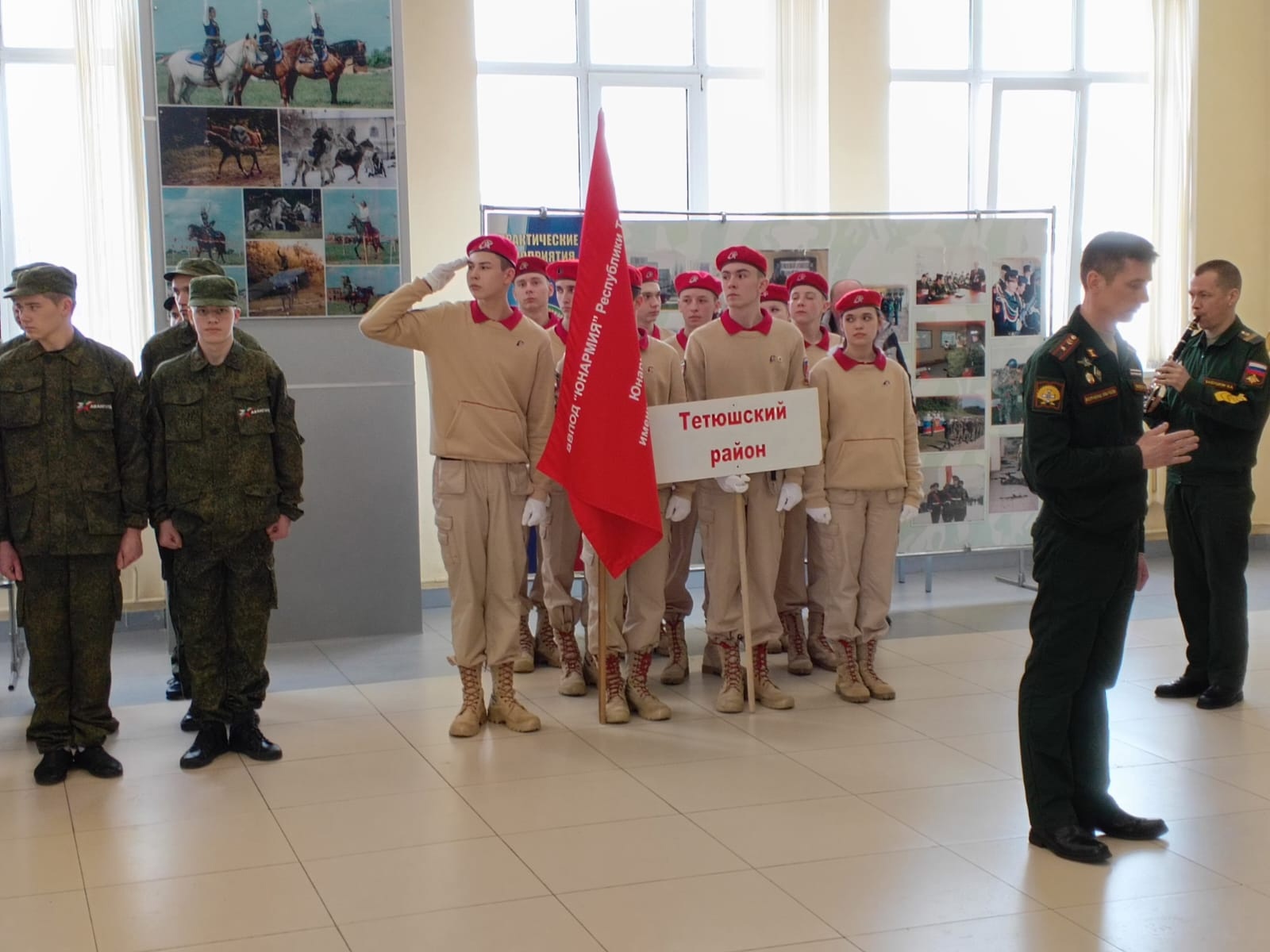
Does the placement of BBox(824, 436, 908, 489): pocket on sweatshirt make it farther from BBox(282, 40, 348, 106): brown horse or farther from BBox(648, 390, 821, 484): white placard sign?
BBox(282, 40, 348, 106): brown horse

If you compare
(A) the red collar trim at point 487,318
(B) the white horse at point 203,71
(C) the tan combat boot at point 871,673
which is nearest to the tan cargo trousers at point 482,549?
(A) the red collar trim at point 487,318

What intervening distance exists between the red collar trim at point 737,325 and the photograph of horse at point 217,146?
2392 millimetres

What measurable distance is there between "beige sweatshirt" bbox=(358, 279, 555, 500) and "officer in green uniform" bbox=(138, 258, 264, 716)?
580mm

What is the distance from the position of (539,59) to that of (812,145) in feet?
5.56

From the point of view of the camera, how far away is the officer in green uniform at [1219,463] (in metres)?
4.98

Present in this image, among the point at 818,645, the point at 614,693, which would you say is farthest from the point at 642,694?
the point at 818,645

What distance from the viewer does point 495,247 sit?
4.64 metres

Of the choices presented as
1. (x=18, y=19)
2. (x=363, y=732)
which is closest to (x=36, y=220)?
(x=18, y=19)

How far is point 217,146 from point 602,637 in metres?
3.01

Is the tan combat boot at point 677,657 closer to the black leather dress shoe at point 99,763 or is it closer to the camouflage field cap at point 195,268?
the black leather dress shoe at point 99,763

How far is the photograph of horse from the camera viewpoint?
20.2 ft

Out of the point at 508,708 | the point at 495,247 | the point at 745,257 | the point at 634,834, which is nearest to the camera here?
the point at 634,834

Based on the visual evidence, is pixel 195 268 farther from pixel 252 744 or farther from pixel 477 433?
pixel 252 744

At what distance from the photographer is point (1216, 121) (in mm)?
8648
